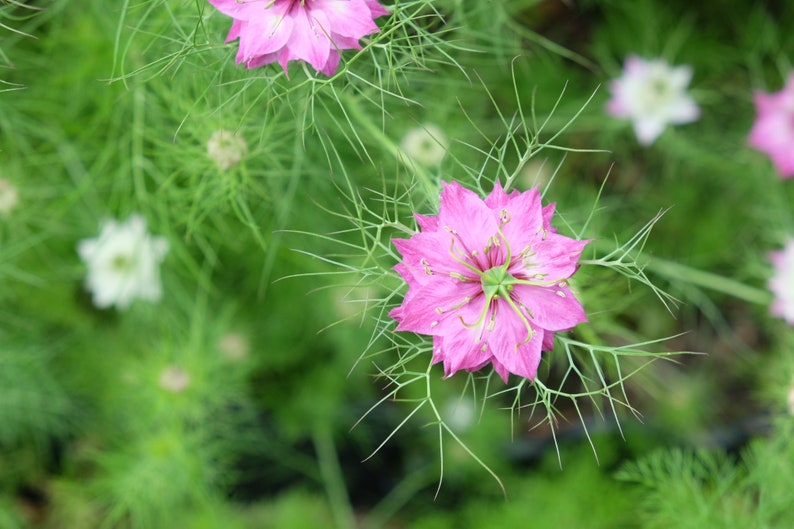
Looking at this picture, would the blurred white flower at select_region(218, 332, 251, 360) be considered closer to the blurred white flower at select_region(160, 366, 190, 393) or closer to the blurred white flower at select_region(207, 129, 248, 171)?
the blurred white flower at select_region(160, 366, 190, 393)

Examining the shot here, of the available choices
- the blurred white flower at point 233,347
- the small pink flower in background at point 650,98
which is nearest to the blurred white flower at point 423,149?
the small pink flower in background at point 650,98

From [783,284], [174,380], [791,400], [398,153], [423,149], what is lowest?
[791,400]

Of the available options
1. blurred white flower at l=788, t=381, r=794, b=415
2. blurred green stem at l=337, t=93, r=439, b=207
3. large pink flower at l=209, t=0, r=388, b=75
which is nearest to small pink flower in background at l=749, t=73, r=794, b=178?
blurred white flower at l=788, t=381, r=794, b=415

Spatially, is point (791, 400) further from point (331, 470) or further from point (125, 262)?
point (125, 262)

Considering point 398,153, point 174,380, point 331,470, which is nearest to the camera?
point 398,153

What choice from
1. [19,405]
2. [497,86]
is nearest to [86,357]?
[19,405]

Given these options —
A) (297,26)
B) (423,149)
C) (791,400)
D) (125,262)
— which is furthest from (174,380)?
(791,400)

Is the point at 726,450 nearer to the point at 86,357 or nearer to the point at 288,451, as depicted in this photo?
the point at 288,451
